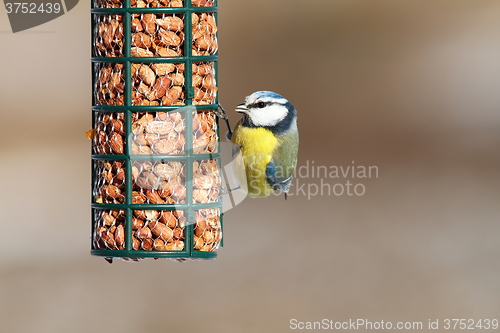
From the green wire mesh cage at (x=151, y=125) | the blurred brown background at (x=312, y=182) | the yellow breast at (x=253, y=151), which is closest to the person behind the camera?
the green wire mesh cage at (x=151, y=125)

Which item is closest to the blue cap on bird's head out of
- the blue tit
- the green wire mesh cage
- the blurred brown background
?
the blue tit

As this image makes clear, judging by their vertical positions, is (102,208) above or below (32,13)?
below

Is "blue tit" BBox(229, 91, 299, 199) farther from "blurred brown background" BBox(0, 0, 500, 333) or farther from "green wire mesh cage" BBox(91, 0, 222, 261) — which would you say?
"blurred brown background" BBox(0, 0, 500, 333)

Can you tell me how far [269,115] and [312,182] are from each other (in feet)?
14.6

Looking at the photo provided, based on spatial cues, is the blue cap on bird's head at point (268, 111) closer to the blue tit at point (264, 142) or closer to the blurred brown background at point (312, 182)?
the blue tit at point (264, 142)

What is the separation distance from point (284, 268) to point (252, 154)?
3988mm

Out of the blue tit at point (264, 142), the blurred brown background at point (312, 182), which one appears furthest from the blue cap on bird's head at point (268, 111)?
the blurred brown background at point (312, 182)

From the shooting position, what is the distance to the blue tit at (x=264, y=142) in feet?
12.1

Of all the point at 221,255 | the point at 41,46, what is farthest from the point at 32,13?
the point at 221,255

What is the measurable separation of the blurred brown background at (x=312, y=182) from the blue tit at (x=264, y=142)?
315cm

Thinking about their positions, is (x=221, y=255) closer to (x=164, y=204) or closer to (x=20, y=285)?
(x=20, y=285)

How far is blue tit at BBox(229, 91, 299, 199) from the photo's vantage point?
12.1ft

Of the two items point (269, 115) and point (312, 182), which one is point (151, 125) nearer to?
point (269, 115)

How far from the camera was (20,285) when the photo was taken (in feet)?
21.2
